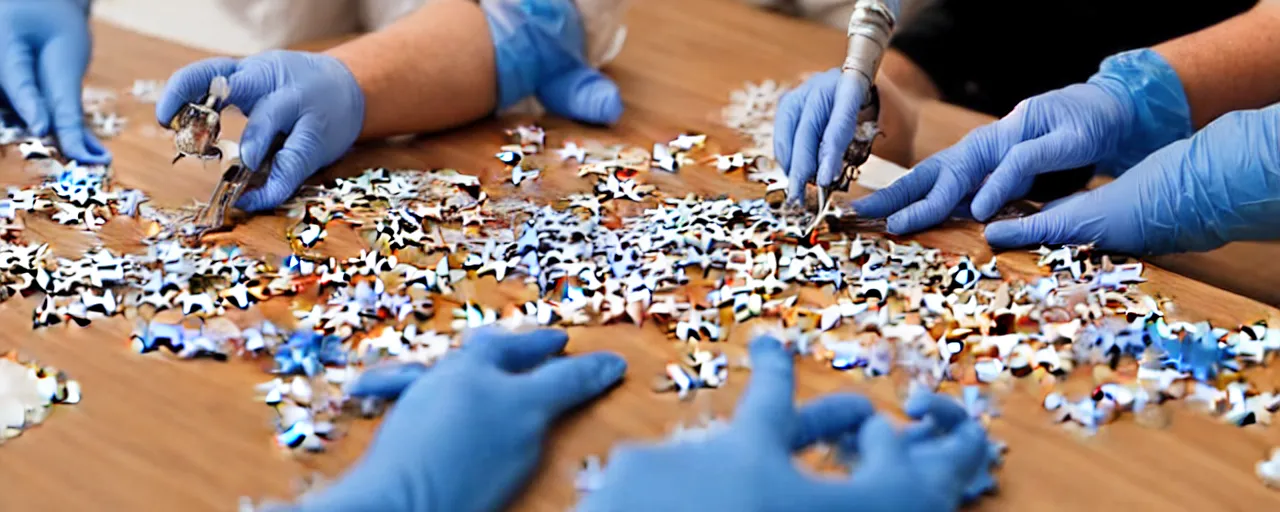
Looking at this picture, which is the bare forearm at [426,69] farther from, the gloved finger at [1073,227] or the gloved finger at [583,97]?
the gloved finger at [1073,227]

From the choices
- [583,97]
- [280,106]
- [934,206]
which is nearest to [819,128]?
[934,206]

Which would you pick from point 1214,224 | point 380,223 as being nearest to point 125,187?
point 380,223

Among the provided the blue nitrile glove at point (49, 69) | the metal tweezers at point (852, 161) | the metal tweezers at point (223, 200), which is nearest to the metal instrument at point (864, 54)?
the metal tweezers at point (852, 161)

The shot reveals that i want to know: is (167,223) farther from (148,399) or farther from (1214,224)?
(1214,224)

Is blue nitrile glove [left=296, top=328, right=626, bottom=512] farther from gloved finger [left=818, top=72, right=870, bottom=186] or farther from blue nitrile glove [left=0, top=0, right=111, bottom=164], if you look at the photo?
blue nitrile glove [left=0, top=0, right=111, bottom=164]

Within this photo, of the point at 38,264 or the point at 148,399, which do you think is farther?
the point at 38,264
